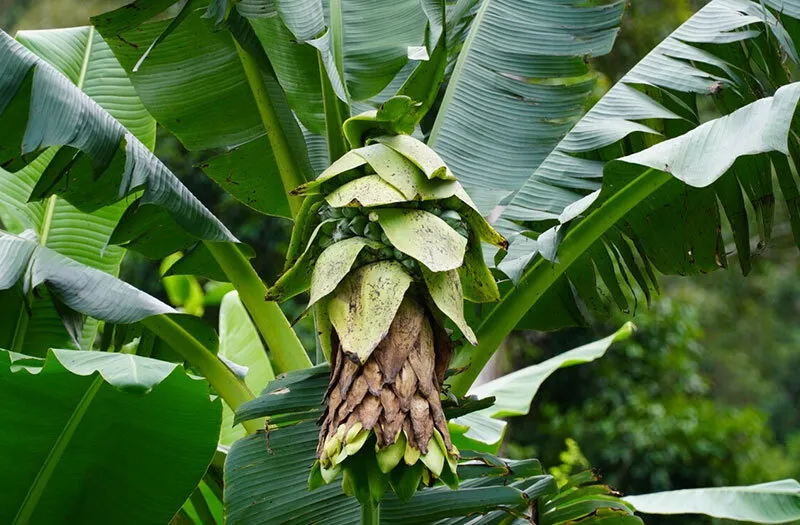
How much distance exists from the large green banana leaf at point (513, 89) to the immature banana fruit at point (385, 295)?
47 cm

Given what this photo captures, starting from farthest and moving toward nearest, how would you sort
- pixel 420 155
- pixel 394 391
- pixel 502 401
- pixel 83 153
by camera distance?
pixel 502 401
pixel 83 153
pixel 420 155
pixel 394 391

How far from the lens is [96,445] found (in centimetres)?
140

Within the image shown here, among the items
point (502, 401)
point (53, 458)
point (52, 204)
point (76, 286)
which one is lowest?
point (502, 401)

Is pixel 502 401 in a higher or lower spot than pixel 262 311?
lower

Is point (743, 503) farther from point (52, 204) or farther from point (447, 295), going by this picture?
point (52, 204)

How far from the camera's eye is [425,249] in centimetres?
106

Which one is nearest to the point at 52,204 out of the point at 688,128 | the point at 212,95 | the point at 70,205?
the point at 70,205

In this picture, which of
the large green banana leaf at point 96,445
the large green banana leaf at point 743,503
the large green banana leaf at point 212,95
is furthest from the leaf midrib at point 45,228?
the large green banana leaf at point 743,503

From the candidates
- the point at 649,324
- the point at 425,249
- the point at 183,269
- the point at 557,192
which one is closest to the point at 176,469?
the point at 183,269

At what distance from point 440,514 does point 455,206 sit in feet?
1.60

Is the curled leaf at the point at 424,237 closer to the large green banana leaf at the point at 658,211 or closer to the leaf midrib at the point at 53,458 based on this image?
the large green banana leaf at the point at 658,211

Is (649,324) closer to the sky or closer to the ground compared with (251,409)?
closer to the ground

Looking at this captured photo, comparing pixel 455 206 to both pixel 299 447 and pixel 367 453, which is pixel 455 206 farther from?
pixel 299 447

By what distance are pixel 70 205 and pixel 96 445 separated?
675 millimetres
